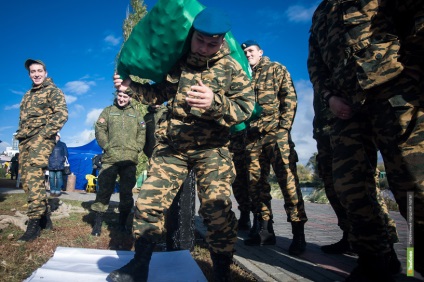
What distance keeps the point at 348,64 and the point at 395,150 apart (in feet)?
2.05

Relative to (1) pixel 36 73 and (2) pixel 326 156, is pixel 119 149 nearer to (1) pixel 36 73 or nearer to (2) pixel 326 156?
(1) pixel 36 73

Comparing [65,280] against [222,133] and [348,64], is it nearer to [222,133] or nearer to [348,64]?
[222,133]

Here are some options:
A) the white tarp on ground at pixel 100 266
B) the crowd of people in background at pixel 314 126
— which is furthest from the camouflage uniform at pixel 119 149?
the white tarp on ground at pixel 100 266

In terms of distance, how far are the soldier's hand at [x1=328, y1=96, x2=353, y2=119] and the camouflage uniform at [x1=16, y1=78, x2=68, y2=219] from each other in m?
4.00

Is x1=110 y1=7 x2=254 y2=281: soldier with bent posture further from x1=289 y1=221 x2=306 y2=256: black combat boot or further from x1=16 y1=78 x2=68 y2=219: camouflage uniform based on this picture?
x1=16 y1=78 x2=68 y2=219: camouflage uniform

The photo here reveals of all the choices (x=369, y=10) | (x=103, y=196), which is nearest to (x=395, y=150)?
(x=369, y=10)

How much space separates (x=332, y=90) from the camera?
2.17 m

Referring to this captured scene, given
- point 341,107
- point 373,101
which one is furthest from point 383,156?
point 341,107

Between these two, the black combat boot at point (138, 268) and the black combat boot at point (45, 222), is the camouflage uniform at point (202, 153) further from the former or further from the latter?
the black combat boot at point (45, 222)

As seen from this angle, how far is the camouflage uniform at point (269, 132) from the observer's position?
3.47 meters

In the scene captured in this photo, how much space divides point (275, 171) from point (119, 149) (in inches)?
102

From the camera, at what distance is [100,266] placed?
2.68 metres

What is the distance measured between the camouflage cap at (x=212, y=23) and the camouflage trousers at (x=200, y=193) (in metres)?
0.93

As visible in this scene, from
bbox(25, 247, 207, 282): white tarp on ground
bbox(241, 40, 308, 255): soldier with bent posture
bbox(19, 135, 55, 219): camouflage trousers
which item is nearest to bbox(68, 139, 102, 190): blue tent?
bbox(19, 135, 55, 219): camouflage trousers
